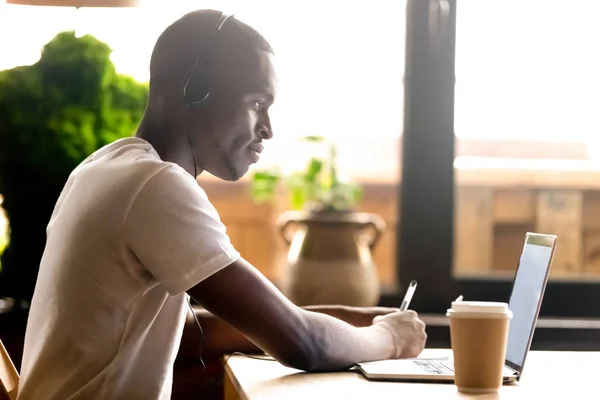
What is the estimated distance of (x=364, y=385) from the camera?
4.75 feet

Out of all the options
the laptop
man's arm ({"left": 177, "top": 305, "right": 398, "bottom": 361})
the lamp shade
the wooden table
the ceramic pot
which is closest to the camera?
the wooden table

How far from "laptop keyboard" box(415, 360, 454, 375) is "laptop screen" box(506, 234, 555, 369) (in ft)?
0.34

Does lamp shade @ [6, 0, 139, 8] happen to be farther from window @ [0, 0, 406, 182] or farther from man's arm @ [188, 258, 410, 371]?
man's arm @ [188, 258, 410, 371]

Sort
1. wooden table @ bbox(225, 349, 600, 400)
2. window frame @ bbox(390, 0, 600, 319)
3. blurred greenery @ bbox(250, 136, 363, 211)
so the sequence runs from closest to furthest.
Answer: wooden table @ bbox(225, 349, 600, 400), blurred greenery @ bbox(250, 136, 363, 211), window frame @ bbox(390, 0, 600, 319)

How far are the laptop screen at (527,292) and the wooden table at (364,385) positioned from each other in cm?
6

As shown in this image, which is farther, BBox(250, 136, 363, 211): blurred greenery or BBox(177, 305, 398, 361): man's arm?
BBox(250, 136, 363, 211): blurred greenery

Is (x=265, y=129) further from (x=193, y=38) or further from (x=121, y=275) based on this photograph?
(x=121, y=275)

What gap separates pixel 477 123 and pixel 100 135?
1.20 meters

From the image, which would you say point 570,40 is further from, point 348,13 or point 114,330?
point 114,330

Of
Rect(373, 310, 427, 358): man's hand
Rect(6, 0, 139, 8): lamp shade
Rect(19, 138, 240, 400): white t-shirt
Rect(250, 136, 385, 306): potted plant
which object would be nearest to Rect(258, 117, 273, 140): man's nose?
Rect(19, 138, 240, 400): white t-shirt

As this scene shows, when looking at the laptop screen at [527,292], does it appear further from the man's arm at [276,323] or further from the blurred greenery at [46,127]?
the blurred greenery at [46,127]

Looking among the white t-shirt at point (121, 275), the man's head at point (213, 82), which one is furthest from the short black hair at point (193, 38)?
the white t-shirt at point (121, 275)

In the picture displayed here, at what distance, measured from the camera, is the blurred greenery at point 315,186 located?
110 inches

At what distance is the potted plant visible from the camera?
2.67 m
